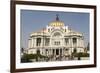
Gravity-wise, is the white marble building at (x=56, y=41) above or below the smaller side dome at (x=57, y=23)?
below

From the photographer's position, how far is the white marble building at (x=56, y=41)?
183 cm

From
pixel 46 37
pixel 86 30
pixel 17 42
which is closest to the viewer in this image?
pixel 17 42

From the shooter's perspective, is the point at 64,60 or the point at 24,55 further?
the point at 64,60

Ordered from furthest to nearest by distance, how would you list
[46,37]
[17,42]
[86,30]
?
[86,30] → [46,37] → [17,42]

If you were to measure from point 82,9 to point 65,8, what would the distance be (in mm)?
184

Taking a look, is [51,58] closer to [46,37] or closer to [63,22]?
[46,37]

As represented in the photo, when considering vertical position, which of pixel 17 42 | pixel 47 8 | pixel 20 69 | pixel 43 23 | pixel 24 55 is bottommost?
pixel 20 69

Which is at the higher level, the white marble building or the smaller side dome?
the smaller side dome

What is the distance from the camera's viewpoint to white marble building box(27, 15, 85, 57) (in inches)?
72.1

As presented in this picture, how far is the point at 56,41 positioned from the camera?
1883mm

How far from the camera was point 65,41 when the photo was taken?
1.91m

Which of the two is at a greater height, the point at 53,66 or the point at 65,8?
the point at 65,8

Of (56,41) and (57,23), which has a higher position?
(57,23)

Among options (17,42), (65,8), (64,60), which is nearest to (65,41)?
(64,60)
